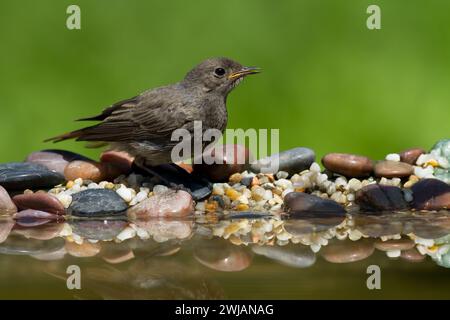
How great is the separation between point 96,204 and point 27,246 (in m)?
1.06

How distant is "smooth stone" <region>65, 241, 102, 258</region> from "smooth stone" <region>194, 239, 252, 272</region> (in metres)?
0.38

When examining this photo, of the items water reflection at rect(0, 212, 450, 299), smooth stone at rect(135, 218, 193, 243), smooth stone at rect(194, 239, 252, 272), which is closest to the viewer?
water reflection at rect(0, 212, 450, 299)

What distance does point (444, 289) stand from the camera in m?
2.13

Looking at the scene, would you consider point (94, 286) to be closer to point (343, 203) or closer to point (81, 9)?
point (343, 203)

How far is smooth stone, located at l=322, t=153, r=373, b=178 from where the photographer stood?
4.71 metres

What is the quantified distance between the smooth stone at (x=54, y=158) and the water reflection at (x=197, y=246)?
1009 millimetres

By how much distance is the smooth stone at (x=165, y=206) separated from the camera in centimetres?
392

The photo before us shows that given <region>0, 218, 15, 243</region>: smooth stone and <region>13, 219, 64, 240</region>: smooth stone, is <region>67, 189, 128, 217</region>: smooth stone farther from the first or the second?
<region>0, 218, 15, 243</region>: smooth stone

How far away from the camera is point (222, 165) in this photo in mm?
4773

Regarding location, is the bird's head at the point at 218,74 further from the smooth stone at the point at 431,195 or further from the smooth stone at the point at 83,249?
the smooth stone at the point at 83,249

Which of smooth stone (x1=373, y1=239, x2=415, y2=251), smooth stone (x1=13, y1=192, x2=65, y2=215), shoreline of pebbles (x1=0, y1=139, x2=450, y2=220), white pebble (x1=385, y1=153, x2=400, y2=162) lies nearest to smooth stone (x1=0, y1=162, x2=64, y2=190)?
shoreline of pebbles (x1=0, y1=139, x2=450, y2=220)

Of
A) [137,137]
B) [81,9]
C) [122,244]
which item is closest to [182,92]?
[137,137]

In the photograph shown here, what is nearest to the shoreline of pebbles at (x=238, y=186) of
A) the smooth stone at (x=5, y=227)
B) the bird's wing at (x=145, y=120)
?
the smooth stone at (x=5, y=227)
